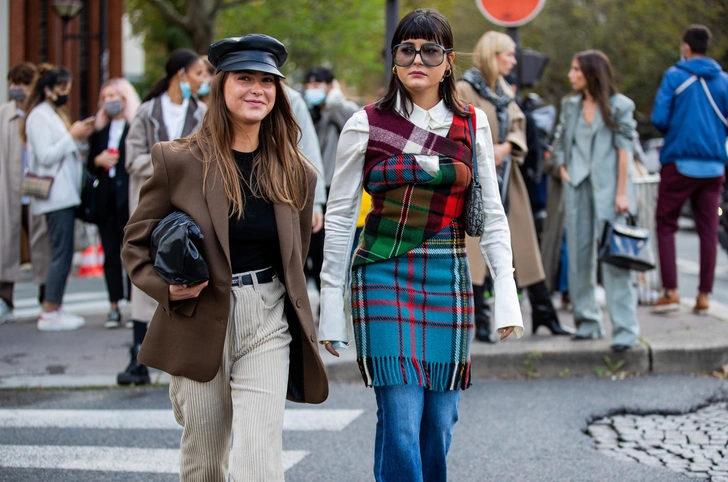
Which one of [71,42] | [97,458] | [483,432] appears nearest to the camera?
[97,458]

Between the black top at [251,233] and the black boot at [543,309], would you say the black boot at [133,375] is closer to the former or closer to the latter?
the black boot at [543,309]

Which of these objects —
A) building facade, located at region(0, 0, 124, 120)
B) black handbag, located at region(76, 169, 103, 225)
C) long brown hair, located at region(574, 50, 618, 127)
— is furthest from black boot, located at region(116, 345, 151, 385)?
building facade, located at region(0, 0, 124, 120)

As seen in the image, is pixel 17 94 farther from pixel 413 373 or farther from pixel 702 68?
pixel 413 373

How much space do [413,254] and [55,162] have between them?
512 centimetres

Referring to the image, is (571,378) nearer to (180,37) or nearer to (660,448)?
(660,448)

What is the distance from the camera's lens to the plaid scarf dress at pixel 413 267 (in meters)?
3.38

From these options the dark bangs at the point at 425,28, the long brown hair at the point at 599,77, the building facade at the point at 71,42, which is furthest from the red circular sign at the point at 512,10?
the building facade at the point at 71,42

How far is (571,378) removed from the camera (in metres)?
6.54

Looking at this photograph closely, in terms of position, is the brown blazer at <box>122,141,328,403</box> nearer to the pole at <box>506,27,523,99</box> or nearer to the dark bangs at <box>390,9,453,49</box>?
the dark bangs at <box>390,9,453,49</box>

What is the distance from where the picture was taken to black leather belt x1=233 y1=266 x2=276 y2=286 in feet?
10.8

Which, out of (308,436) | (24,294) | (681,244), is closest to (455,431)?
(308,436)

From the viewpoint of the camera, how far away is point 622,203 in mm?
6727

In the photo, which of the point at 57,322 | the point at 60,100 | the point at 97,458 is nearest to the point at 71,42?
the point at 60,100

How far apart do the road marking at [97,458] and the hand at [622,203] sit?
308 centimetres
